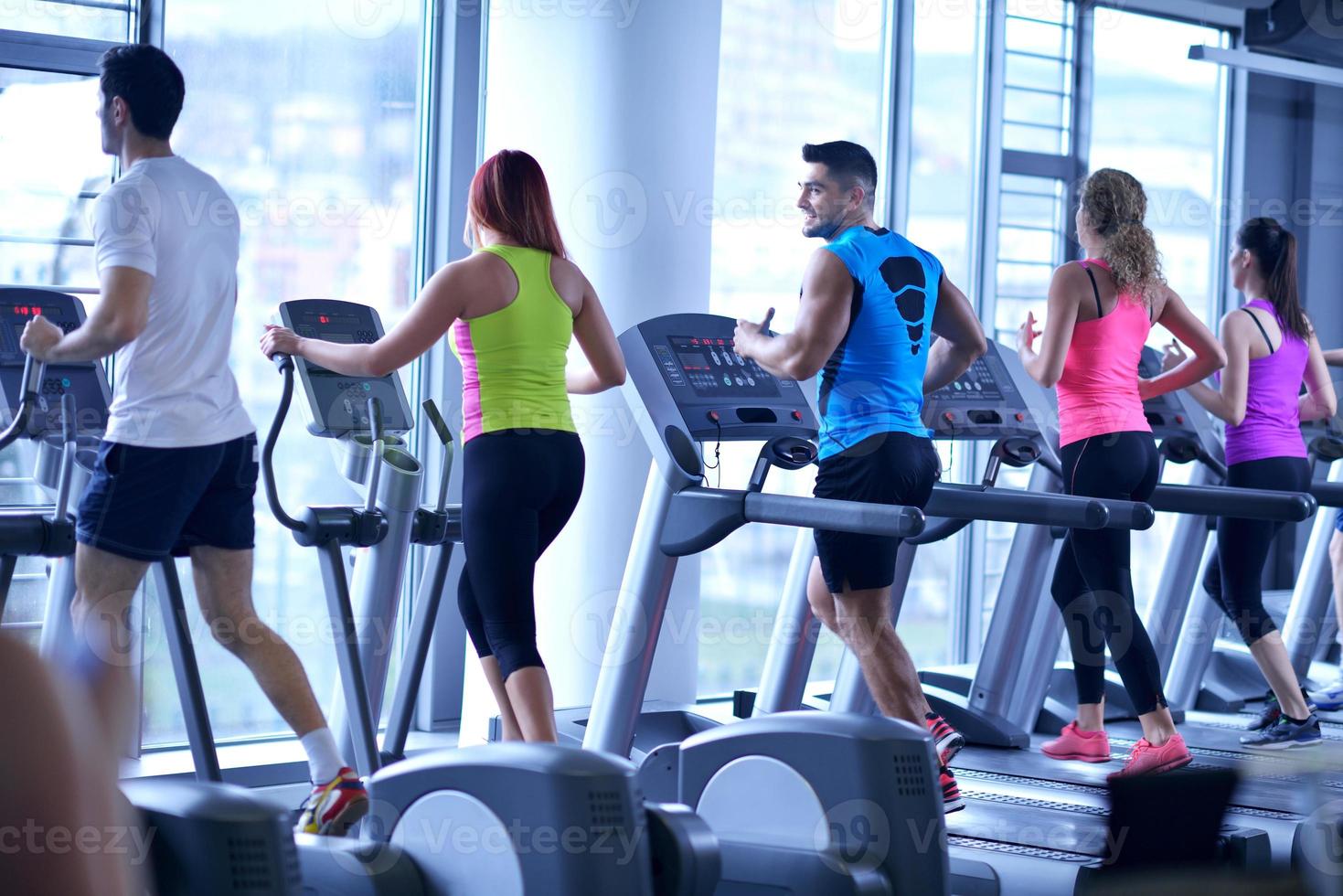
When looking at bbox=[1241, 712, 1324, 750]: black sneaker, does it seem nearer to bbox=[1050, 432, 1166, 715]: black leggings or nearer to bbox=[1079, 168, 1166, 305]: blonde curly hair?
bbox=[1050, 432, 1166, 715]: black leggings

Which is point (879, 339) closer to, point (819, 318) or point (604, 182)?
point (819, 318)

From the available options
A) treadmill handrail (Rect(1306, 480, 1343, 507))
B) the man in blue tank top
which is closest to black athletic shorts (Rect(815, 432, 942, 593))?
the man in blue tank top

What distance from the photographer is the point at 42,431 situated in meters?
2.93

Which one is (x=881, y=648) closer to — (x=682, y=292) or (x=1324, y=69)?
(x=682, y=292)

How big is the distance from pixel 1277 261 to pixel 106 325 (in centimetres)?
336

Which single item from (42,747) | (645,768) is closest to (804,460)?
(645,768)

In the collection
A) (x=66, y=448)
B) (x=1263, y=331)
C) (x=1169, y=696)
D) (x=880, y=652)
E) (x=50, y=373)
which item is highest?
(x=1263, y=331)

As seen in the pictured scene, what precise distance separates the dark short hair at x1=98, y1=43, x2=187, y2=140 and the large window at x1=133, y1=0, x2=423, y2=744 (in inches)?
48.8

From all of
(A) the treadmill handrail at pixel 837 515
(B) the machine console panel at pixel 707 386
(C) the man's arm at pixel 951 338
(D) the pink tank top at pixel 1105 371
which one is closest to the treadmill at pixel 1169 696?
(D) the pink tank top at pixel 1105 371

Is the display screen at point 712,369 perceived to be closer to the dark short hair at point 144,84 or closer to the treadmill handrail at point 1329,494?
the dark short hair at point 144,84

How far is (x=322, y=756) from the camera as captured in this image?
2.75m

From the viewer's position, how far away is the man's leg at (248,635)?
276 cm

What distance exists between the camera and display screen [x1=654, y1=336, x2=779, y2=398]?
3355mm

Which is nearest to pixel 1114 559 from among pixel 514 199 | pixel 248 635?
pixel 514 199
